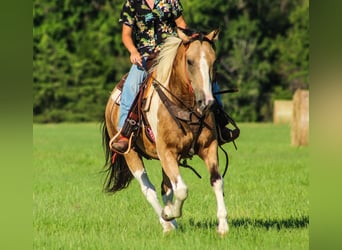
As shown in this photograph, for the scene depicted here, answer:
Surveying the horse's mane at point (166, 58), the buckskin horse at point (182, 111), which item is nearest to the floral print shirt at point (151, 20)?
the buckskin horse at point (182, 111)

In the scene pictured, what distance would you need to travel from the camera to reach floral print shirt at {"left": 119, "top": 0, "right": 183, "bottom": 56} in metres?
8.50

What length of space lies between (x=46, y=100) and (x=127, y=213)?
44.4 meters

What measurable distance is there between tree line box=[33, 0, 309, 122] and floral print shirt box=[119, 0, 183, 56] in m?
44.3

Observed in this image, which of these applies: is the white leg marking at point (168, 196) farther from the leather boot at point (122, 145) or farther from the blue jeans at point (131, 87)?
the blue jeans at point (131, 87)

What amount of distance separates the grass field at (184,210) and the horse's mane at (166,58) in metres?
1.43

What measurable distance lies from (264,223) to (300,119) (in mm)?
19329

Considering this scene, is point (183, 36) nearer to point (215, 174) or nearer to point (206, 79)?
point (206, 79)

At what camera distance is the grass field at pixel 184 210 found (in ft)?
24.1

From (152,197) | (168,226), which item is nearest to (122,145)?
(152,197)

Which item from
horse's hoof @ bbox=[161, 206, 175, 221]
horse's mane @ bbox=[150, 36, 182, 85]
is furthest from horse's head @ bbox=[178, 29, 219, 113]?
horse's hoof @ bbox=[161, 206, 175, 221]

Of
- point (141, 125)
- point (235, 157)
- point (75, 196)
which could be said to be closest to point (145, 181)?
point (141, 125)

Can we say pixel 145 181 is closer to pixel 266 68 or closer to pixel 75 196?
pixel 75 196

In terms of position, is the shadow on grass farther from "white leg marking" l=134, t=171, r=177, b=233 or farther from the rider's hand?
the rider's hand
